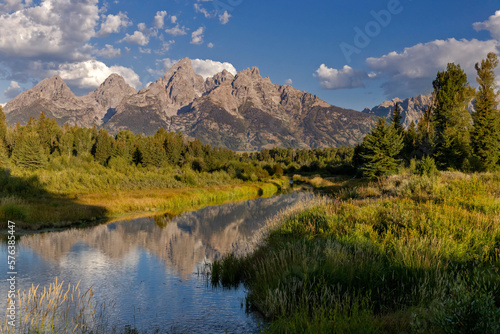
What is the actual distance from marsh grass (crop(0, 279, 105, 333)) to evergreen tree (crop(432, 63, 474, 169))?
162 ft

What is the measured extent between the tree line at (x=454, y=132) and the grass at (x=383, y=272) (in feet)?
85.1

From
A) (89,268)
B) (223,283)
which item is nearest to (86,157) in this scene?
(89,268)

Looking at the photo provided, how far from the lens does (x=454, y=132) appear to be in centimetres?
4875

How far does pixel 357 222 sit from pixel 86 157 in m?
75.0

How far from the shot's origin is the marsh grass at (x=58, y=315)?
8.12 m

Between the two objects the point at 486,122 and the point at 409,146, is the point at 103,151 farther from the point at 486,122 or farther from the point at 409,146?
the point at 486,122

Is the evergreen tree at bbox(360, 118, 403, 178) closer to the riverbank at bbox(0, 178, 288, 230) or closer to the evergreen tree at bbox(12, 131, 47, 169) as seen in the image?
the riverbank at bbox(0, 178, 288, 230)

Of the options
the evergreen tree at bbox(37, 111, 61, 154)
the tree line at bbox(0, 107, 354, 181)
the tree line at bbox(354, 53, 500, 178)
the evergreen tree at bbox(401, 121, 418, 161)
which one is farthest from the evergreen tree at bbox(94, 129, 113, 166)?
the evergreen tree at bbox(401, 121, 418, 161)

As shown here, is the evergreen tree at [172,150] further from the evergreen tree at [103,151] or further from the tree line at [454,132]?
the tree line at [454,132]

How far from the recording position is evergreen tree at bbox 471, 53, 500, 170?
40688 mm

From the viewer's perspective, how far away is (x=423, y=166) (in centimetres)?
3183

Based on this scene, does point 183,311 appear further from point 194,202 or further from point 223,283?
point 194,202

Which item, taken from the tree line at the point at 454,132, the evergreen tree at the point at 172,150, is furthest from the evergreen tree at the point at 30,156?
the tree line at the point at 454,132

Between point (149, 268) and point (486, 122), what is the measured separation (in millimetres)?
44913
